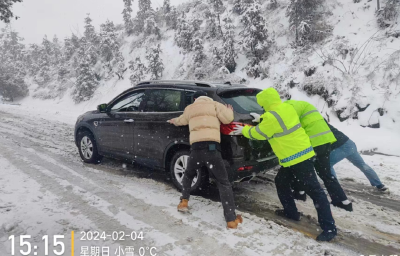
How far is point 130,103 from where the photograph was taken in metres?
5.42

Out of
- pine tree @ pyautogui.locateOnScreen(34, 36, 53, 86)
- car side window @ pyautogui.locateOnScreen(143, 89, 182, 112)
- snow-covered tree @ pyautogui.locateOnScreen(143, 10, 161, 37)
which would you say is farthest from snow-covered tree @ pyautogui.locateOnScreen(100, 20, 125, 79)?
car side window @ pyautogui.locateOnScreen(143, 89, 182, 112)

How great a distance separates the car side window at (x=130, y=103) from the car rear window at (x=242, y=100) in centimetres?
184


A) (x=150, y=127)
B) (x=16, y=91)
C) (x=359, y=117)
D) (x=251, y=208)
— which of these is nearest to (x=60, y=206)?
(x=150, y=127)

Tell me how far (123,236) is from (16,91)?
45755mm

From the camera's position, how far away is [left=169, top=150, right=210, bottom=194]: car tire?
4.26 m

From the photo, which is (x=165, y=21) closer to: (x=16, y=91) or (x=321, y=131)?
(x=16, y=91)

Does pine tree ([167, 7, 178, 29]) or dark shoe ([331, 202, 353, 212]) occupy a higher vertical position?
pine tree ([167, 7, 178, 29])

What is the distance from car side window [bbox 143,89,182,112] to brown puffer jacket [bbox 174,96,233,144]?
0.83 metres

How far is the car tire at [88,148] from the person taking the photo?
6207 mm

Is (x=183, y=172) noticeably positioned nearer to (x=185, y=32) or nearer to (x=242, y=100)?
(x=242, y=100)

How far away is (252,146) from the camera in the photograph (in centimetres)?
392

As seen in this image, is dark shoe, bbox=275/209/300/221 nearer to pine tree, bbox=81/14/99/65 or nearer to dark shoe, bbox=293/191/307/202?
dark shoe, bbox=293/191/307/202

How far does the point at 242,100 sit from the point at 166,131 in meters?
1.35

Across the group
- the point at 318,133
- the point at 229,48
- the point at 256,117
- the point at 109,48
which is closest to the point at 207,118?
the point at 256,117
